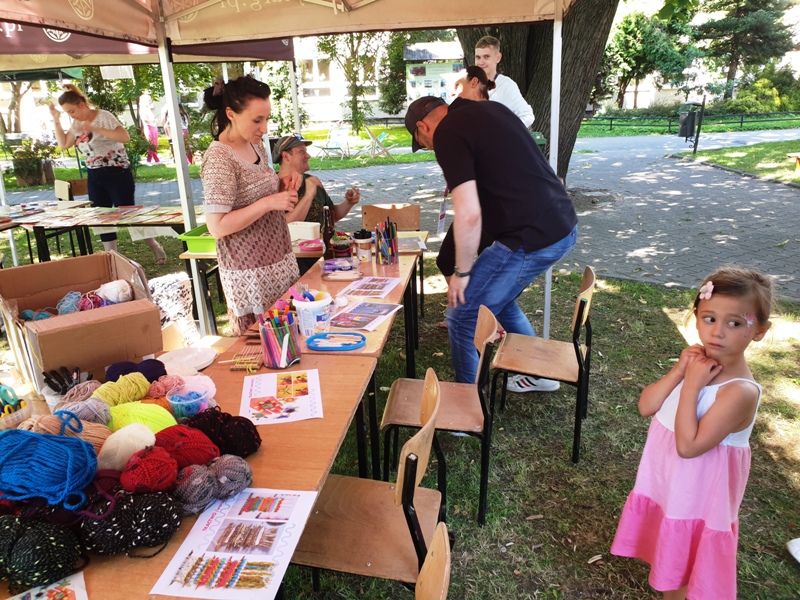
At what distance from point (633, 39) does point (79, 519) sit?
1042 inches

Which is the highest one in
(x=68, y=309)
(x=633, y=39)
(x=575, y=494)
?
(x=633, y=39)

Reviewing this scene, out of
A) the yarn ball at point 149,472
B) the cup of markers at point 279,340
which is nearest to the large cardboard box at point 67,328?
the cup of markers at point 279,340

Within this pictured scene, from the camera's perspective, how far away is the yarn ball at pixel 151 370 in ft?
5.76

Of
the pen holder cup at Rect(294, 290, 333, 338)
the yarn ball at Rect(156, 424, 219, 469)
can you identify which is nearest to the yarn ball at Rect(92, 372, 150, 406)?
the yarn ball at Rect(156, 424, 219, 469)

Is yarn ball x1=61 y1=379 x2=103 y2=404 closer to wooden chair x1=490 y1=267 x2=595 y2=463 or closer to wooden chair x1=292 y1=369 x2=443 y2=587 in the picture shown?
wooden chair x1=292 y1=369 x2=443 y2=587

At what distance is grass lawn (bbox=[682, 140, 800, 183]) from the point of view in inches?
397

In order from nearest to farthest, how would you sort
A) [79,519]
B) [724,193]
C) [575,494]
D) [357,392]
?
1. [79,519]
2. [357,392]
3. [575,494]
4. [724,193]

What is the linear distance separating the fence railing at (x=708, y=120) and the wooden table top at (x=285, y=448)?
19.8 metres

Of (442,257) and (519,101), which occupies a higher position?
(519,101)

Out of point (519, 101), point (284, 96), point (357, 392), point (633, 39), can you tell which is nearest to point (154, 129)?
point (284, 96)

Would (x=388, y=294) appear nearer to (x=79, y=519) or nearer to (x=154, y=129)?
(x=79, y=519)

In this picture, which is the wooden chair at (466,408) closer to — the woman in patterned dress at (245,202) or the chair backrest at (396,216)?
the woman in patterned dress at (245,202)

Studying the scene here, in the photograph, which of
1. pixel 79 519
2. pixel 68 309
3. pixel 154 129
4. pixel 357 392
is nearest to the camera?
pixel 79 519

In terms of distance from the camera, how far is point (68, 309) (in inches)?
88.5
